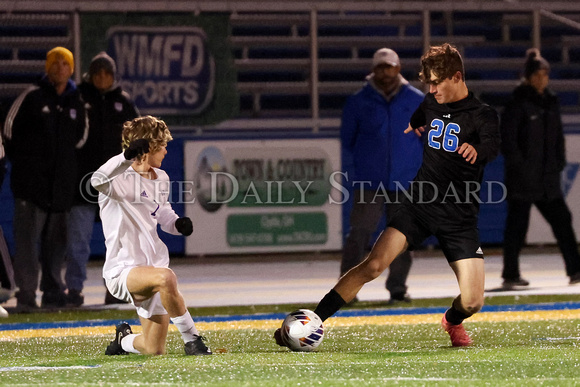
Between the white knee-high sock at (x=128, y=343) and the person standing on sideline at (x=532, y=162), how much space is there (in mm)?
5220

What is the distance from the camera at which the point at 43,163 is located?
10859mm

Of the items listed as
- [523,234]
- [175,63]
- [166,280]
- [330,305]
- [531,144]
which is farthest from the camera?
[175,63]

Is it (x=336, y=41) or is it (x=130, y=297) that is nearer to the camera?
(x=130, y=297)

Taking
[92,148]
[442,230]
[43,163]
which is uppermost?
[92,148]

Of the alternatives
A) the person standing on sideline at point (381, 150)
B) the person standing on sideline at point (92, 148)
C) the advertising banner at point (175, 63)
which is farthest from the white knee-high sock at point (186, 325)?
the advertising banner at point (175, 63)

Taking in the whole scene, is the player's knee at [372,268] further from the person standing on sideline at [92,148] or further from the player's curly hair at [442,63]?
the person standing on sideline at [92,148]

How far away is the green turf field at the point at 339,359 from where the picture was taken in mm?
6184

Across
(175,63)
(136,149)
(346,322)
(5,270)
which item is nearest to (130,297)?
(136,149)

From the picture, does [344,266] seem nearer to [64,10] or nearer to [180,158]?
[180,158]

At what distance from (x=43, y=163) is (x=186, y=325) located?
411 cm

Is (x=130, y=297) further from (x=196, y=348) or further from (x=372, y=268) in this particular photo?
(x=372, y=268)

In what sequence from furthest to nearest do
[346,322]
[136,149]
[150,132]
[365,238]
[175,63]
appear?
[175,63], [365,238], [346,322], [150,132], [136,149]

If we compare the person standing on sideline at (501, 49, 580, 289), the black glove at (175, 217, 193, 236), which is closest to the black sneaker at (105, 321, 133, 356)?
the black glove at (175, 217, 193, 236)

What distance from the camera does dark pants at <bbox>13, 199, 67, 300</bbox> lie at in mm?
10859
